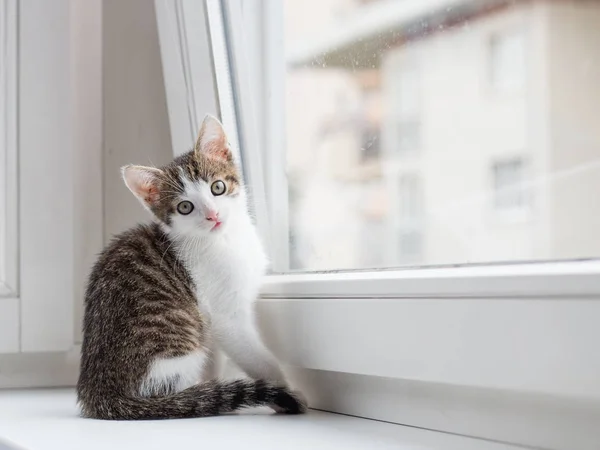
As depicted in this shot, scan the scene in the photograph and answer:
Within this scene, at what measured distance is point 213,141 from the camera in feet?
4.71

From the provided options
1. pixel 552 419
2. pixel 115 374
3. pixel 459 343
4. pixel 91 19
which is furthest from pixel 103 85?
pixel 552 419

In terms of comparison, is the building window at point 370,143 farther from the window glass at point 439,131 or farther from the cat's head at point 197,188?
the cat's head at point 197,188

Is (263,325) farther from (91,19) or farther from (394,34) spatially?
(91,19)

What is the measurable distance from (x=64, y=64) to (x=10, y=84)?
0.38ft

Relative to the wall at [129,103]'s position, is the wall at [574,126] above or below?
below

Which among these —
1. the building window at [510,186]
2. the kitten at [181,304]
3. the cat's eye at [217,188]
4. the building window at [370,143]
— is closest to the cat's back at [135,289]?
the kitten at [181,304]

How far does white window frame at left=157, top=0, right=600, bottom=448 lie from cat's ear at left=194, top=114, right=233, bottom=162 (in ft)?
0.75

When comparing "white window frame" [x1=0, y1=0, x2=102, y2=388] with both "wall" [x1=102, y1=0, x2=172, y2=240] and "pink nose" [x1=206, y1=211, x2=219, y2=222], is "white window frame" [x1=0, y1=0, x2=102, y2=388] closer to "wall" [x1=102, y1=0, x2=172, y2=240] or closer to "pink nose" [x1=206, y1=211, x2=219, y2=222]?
"wall" [x1=102, y1=0, x2=172, y2=240]

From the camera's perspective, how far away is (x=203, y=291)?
1357 millimetres

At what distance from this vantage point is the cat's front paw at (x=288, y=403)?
4.01 feet

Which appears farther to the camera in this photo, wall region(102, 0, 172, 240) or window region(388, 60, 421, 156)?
wall region(102, 0, 172, 240)

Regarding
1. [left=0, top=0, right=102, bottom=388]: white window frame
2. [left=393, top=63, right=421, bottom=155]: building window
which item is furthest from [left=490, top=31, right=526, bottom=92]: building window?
[left=0, top=0, right=102, bottom=388]: white window frame

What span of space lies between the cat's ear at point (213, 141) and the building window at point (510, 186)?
554mm

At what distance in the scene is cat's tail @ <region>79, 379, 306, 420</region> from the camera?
1.21 meters
